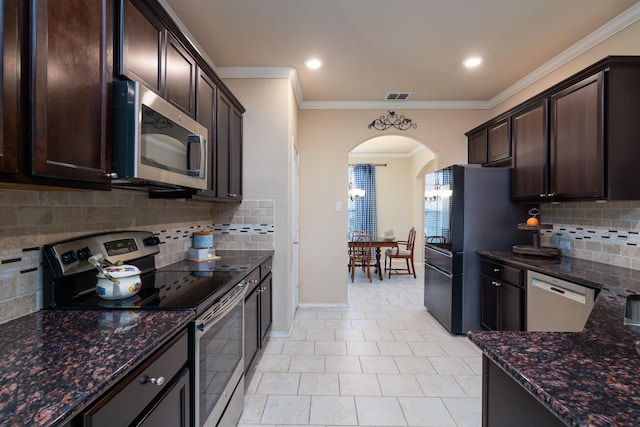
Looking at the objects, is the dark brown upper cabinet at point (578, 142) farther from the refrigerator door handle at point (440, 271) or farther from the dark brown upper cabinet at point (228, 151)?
the dark brown upper cabinet at point (228, 151)

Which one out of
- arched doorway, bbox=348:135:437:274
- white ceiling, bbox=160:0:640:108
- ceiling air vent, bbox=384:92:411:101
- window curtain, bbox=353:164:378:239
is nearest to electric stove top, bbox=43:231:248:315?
white ceiling, bbox=160:0:640:108

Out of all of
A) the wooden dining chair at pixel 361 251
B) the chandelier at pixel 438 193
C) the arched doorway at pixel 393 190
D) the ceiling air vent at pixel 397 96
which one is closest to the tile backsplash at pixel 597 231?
the chandelier at pixel 438 193

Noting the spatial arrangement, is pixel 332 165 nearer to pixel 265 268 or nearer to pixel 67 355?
pixel 265 268

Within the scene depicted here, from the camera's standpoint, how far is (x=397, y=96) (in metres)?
3.92

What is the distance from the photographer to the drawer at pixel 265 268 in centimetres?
270

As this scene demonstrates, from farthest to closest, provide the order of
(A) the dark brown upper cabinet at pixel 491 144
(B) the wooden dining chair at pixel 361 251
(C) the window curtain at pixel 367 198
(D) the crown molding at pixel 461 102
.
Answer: (C) the window curtain at pixel 367 198 < (B) the wooden dining chair at pixel 361 251 < (A) the dark brown upper cabinet at pixel 491 144 < (D) the crown molding at pixel 461 102

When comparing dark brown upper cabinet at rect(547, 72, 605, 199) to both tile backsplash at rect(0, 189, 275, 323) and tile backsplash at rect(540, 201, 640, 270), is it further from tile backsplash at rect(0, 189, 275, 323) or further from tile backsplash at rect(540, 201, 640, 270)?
tile backsplash at rect(0, 189, 275, 323)

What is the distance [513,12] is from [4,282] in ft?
10.7

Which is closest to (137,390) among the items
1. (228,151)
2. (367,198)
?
(228,151)

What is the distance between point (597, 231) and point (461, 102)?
2.22 metres

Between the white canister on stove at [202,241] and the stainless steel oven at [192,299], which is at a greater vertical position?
the white canister on stove at [202,241]

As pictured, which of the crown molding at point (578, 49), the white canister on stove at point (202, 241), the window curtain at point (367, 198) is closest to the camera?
the crown molding at point (578, 49)

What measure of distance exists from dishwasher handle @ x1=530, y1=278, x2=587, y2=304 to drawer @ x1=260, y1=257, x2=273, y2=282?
2158 mm

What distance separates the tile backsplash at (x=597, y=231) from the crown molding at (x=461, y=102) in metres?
1.31
